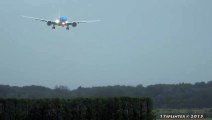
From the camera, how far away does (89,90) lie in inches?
3467

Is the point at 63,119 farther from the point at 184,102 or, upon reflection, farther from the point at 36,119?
the point at 184,102

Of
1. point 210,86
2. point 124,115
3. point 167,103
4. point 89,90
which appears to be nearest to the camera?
point 124,115

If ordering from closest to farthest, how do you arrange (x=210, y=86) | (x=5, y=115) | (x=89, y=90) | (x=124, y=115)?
(x=5, y=115) → (x=124, y=115) → (x=89, y=90) → (x=210, y=86)

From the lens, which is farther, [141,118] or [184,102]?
[184,102]

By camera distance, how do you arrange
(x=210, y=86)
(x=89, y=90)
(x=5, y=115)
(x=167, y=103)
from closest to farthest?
1. (x=5, y=115)
2. (x=89, y=90)
3. (x=167, y=103)
4. (x=210, y=86)

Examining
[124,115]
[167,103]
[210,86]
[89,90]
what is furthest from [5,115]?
[210,86]

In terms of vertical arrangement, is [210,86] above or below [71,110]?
above

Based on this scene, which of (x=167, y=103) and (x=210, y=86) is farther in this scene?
(x=210, y=86)

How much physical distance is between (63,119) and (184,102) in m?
73.5

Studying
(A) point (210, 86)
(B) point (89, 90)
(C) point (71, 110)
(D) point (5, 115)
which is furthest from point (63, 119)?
(A) point (210, 86)

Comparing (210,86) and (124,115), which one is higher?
(210,86)

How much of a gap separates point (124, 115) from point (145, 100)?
7.06 ft

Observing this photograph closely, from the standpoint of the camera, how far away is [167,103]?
116500 millimetres

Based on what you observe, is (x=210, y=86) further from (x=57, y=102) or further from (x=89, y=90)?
(x=57, y=102)
